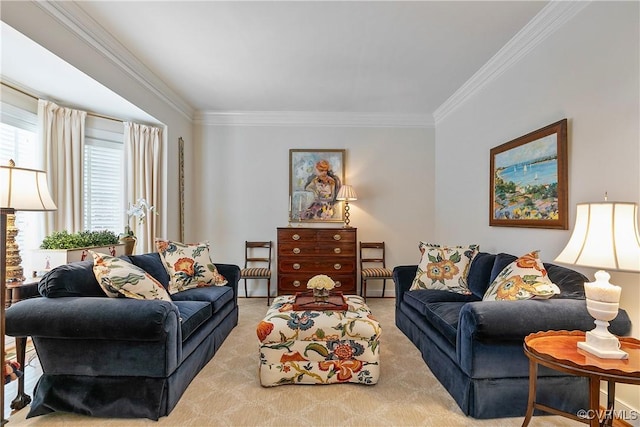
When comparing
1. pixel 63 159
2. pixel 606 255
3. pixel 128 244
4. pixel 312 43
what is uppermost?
pixel 312 43

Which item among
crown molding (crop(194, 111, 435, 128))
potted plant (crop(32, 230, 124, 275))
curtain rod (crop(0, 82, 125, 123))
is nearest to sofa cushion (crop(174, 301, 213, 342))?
potted plant (crop(32, 230, 124, 275))

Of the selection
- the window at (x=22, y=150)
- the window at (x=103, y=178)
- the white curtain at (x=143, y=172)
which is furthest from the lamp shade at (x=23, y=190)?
the white curtain at (x=143, y=172)

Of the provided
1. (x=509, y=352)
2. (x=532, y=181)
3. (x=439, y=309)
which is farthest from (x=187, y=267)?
(x=532, y=181)

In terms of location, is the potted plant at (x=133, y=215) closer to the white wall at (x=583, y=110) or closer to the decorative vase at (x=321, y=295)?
the decorative vase at (x=321, y=295)

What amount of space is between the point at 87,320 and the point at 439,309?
2.43 m

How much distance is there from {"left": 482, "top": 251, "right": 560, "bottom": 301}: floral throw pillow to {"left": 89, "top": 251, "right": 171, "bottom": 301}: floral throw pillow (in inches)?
97.0

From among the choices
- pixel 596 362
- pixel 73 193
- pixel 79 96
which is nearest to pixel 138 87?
pixel 79 96

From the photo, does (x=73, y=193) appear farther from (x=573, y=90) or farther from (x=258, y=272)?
(x=573, y=90)

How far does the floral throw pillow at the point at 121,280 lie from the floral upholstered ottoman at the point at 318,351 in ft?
2.79

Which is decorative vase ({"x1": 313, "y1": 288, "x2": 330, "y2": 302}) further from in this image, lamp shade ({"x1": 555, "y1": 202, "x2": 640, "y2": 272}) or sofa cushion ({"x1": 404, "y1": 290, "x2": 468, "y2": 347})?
lamp shade ({"x1": 555, "y1": 202, "x2": 640, "y2": 272})

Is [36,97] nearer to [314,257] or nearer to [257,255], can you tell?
[257,255]

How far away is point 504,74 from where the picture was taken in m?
3.24

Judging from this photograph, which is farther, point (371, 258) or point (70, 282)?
point (371, 258)

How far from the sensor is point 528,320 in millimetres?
1868
